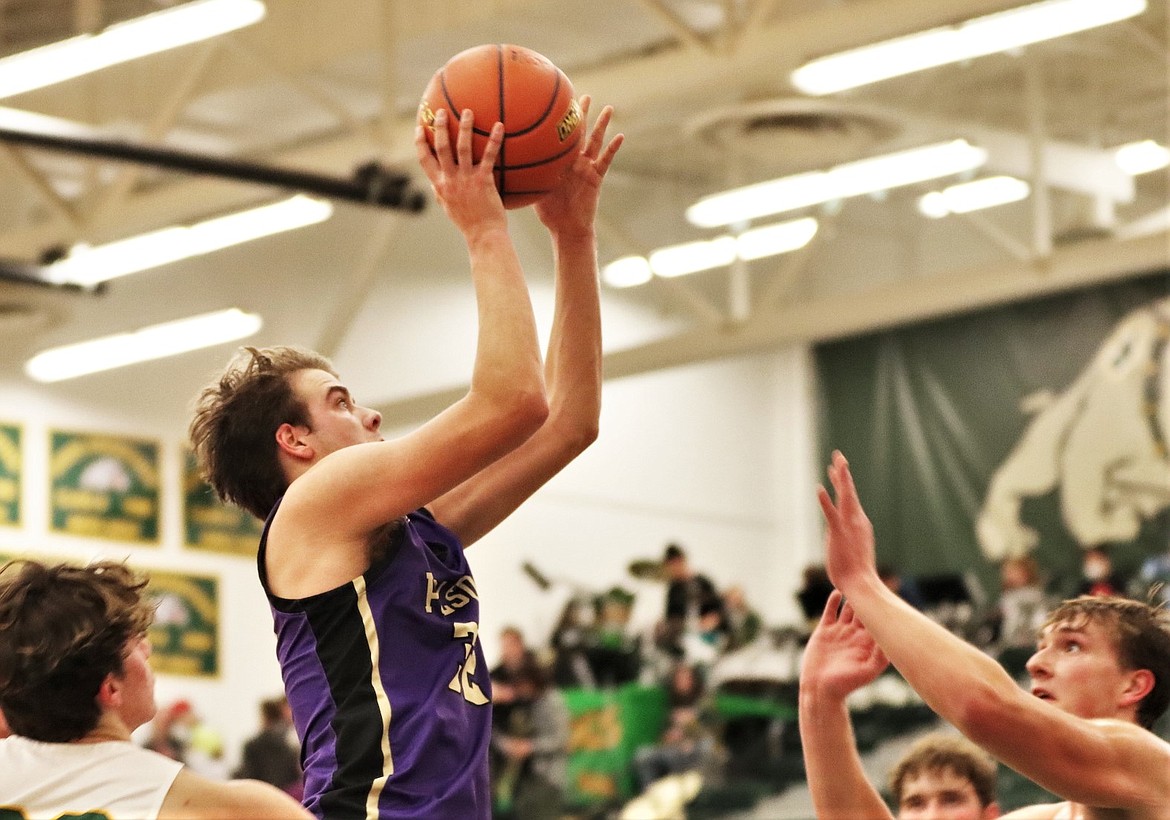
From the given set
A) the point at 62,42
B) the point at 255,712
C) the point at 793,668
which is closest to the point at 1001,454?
the point at 793,668

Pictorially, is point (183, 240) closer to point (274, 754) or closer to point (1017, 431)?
point (274, 754)

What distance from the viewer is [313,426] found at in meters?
3.41

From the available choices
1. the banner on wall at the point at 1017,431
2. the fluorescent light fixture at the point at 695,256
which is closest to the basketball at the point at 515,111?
the banner on wall at the point at 1017,431

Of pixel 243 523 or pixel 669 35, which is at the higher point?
pixel 669 35

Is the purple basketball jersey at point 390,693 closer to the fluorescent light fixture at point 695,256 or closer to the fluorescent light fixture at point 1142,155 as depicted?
the fluorescent light fixture at point 695,256

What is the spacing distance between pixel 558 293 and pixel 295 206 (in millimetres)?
11101

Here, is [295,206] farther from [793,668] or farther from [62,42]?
[793,668]

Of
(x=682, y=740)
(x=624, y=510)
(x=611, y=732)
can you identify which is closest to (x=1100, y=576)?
(x=682, y=740)

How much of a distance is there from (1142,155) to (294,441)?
1557 cm

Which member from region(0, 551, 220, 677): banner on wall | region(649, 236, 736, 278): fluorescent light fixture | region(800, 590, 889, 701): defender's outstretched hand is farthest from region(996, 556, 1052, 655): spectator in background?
region(800, 590, 889, 701): defender's outstretched hand

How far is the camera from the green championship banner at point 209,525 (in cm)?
1814

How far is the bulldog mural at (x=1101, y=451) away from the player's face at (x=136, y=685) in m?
14.8

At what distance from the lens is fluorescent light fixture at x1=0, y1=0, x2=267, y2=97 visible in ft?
34.2

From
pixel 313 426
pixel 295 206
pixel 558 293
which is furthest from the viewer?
pixel 295 206
